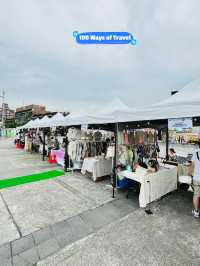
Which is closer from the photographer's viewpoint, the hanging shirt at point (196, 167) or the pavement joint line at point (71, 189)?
the hanging shirt at point (196, 167)

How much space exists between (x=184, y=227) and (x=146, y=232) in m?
0.72

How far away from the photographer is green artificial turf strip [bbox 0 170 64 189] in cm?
500

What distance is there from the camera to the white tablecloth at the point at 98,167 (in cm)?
510

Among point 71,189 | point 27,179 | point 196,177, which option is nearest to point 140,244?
point 196,177

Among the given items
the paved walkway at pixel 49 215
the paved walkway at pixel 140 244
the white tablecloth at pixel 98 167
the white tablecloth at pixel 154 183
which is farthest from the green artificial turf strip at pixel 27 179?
the paved walkway at pixel 140 244

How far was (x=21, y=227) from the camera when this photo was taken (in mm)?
2756

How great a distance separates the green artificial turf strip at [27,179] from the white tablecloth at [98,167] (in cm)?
134

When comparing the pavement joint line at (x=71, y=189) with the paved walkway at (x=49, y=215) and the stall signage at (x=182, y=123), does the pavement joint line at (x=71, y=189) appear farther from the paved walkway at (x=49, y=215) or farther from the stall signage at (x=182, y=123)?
the stall signage at (x=182, y=123)

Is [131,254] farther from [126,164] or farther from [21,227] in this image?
[126,164]

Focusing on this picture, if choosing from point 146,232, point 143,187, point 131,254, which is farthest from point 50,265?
point 143,187

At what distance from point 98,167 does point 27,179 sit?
2487 millimetres

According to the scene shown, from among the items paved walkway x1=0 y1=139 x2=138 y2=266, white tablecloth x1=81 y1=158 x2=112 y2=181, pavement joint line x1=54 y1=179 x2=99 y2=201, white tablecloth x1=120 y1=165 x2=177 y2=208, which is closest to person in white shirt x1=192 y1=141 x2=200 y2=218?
white tablecloth x1=120 y1=165 x2=177 y2=208

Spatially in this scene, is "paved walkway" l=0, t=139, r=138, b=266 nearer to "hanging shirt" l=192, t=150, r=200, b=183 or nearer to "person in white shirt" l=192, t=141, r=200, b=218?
"person in white shirt" l=192, t=141, r=200, b=218

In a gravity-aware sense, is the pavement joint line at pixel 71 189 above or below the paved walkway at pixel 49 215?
above
